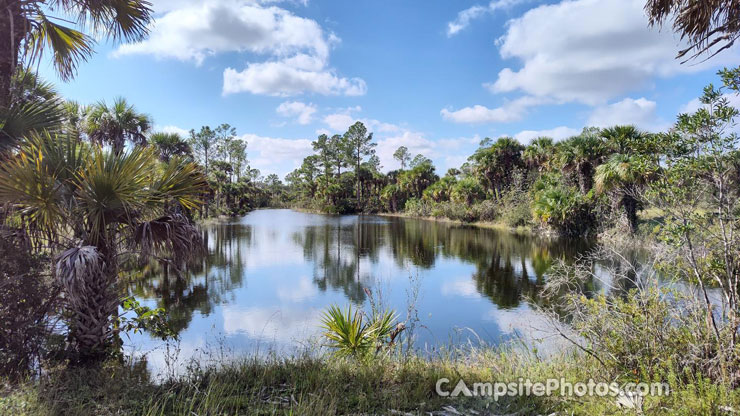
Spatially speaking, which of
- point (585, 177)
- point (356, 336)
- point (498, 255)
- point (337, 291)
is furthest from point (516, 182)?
point (356, 336)

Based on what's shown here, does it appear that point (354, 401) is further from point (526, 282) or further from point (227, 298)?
point (526, 282)

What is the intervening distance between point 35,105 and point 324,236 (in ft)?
75.8

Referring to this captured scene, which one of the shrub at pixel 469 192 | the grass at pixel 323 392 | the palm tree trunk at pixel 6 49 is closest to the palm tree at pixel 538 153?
the shrub at pixel 469 192

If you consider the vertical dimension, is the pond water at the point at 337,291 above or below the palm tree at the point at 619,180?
below

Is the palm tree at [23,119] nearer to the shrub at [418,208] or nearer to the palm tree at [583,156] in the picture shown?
the palm tree at [583,156]

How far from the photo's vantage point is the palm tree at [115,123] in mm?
19375

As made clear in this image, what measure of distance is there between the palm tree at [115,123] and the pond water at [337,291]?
739 centimetres

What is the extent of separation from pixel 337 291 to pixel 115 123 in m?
15.9

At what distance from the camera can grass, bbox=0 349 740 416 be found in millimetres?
3381

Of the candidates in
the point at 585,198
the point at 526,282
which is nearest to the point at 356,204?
the point at 585,198

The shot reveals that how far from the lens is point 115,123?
20.0 metres

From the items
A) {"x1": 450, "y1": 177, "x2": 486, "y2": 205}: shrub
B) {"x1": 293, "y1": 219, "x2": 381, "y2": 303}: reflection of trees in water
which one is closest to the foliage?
{"x1": 293, "y1": 219, "x2": 381, "y2": 303}: reflection of trees in water

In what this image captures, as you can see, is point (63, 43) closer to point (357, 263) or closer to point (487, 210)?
point (357, 263)

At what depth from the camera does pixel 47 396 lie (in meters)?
3.63
